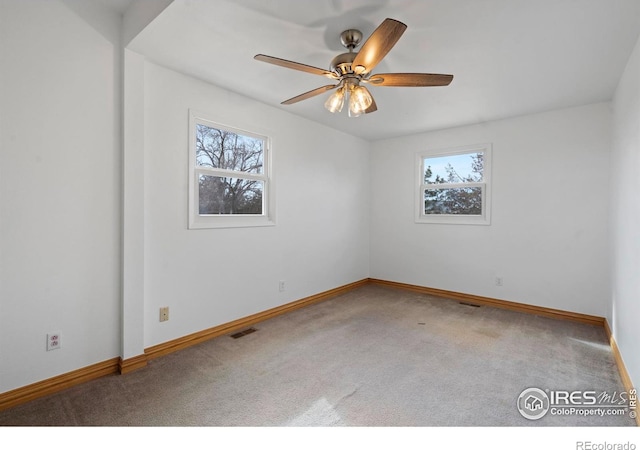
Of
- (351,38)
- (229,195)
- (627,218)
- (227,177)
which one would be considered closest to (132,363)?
(229,195)

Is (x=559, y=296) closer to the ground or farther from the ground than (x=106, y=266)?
closer to the ground

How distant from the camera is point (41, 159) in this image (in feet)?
6.43

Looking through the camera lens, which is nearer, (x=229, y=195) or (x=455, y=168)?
(x=229, y=195)

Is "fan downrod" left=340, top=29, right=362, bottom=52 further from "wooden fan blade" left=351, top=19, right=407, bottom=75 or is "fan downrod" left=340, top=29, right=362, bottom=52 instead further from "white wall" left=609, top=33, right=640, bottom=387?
"white wall" left=609, top=33, right=640, bottom=387

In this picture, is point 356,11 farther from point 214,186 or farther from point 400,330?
point 400,330

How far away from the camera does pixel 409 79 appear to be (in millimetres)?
2020

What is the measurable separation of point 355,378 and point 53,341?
207cm

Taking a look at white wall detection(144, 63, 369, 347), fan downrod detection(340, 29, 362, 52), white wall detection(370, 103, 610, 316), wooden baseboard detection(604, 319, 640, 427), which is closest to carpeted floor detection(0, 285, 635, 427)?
wooden baseboard detection(604, 319, 640, 427)

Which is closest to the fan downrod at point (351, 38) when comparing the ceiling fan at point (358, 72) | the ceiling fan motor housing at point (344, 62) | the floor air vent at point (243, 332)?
the ceiling fan at point (358, 72)

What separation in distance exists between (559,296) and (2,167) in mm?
5119

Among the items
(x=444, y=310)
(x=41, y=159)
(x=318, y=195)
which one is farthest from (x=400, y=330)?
(x=41, y=159)

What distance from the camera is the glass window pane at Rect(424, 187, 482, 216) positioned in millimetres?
4219

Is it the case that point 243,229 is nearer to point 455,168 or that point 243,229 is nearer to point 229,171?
point 229,171

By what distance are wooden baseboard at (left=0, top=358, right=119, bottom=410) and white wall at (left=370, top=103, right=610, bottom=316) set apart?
388 centimetres
